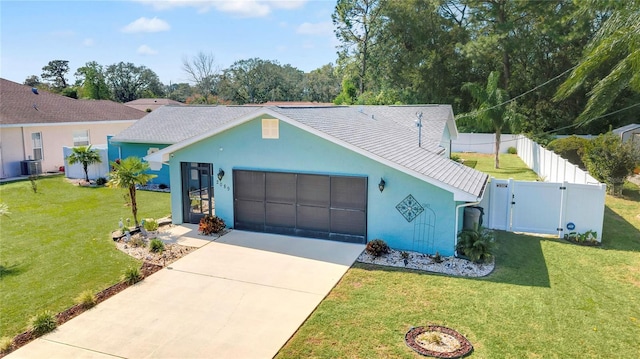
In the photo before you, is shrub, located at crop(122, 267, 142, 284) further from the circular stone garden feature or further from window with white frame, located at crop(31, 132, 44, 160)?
window with white frame, located at crop(31, 132, 44, 160)

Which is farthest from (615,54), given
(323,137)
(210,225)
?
(210,225)

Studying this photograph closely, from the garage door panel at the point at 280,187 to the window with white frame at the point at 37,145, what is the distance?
18.6 m

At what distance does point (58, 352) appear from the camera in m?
6.75

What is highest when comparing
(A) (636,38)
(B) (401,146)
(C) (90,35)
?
(C) (90,35)

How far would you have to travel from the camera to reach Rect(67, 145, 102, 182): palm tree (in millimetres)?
20594

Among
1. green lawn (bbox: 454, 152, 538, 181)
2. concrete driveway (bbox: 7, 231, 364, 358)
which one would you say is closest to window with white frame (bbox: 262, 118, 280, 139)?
concrete driveway (bbox: 7, 231, 364, 358)

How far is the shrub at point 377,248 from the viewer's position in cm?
1072

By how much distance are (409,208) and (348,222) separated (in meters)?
1.79

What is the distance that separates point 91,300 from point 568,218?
12.4m

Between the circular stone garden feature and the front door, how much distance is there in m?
8.47

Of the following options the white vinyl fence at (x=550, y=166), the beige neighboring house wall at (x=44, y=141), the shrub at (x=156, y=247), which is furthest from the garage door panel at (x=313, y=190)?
the beige neighboring house wall at (x=44, y=141)

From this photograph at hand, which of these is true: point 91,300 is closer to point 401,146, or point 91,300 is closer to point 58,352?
point 58,352

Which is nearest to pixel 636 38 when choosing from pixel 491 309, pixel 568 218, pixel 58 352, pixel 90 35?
pixel 491 309

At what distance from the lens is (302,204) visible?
12336mm
